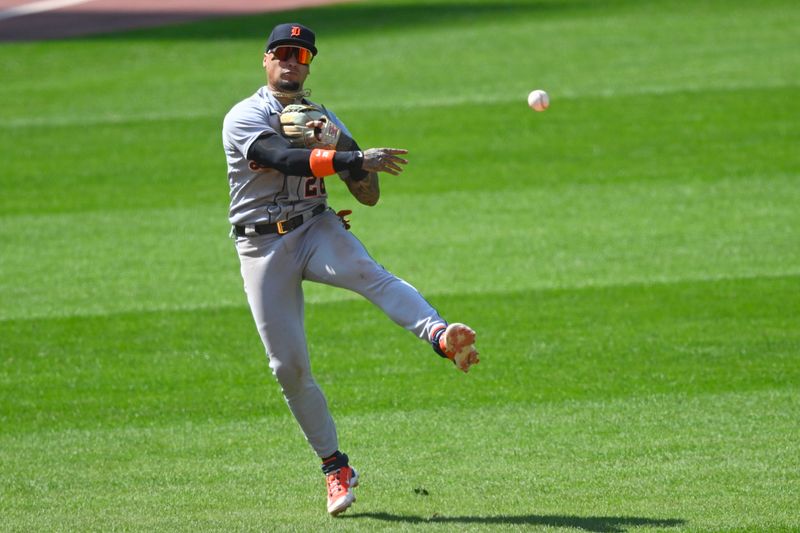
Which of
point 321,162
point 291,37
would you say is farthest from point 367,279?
point 291,37

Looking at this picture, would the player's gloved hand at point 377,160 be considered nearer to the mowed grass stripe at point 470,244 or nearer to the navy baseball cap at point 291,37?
the navy baseball cap at point 291,37

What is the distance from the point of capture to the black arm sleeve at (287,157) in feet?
20.3

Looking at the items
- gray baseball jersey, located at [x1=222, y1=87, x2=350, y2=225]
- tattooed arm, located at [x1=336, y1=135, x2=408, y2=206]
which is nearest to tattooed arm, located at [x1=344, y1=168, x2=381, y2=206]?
tattooed arm, located at [x1=336, y1=135, x2=408, y2=206]

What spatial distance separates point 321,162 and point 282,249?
2.07 feet

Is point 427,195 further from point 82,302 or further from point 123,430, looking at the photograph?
point 123,430

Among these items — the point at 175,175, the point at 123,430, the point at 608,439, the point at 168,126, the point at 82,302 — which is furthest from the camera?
the point at 168,126

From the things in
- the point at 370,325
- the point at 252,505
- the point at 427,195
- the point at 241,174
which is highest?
the point at 427,195

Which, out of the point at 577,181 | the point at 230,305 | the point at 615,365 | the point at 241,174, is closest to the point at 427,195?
the point at 577,181

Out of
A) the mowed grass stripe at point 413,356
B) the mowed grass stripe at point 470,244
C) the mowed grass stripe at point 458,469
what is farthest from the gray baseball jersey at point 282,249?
A: the mowed grass stripe at point 470,244

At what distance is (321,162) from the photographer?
20.2 ft

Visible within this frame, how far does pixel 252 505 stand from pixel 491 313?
464 cm

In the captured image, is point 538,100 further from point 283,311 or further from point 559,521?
point 559,521

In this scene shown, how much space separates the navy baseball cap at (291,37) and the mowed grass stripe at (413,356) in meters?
3.01

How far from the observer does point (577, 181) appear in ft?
51.8
